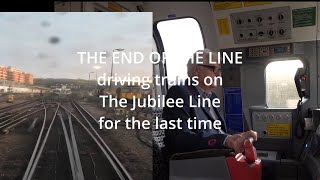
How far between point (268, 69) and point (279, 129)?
42cm

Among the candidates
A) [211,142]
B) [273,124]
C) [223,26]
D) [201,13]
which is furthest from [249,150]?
[201,13]

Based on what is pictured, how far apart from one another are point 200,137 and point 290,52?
3.09ft

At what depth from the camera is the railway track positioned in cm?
127

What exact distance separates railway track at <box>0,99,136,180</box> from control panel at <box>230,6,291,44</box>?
1295 mm

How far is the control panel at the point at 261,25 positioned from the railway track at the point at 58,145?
1.29 meters

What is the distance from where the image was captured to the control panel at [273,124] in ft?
6.75

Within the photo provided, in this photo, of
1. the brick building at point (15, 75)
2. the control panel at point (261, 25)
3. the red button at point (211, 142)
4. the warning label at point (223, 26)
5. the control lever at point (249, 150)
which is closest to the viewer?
the brick building at point (15, 75)

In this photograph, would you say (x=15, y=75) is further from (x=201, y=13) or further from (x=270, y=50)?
(x=270, y=50)

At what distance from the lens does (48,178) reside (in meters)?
1.28

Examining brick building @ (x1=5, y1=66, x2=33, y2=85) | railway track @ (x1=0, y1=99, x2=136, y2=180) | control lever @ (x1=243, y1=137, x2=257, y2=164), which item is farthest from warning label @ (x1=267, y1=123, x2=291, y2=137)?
brick building @ (x1=5, y1=66, x2=33, y2=85)

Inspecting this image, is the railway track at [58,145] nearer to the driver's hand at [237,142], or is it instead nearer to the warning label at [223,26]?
the driver's hand at [237,142]

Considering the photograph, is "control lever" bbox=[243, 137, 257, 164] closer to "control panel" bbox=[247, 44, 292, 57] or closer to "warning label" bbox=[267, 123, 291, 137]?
"warning label" bbox=[267, 123, 291, 137]

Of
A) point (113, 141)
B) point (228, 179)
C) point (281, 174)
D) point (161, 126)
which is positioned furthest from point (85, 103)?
point (281, 174)

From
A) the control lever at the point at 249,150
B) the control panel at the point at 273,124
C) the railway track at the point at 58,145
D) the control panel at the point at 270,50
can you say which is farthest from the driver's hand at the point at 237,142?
the control panel at the point at 270,50
